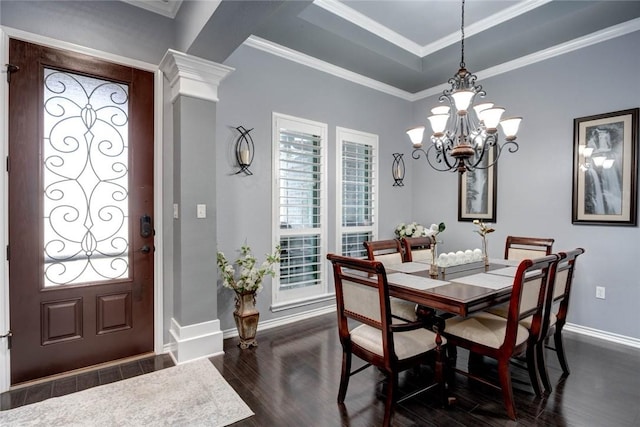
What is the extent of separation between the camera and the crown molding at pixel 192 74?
2.70 m

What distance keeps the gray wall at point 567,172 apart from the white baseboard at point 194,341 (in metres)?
3.37

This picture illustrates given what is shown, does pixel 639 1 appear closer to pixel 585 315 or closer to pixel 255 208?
pixel 585 315

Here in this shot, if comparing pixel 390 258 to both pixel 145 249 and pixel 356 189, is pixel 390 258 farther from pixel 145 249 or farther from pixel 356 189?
pixel 145 249

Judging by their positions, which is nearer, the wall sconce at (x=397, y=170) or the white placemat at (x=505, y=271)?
the white placemat at (x=505, y=271)

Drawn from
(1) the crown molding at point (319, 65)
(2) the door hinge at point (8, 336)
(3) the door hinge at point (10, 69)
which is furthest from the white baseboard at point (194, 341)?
(1) the crown molding at point (319, 65)

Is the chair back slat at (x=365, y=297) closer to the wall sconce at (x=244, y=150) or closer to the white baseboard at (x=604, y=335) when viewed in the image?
the wall sconce at (x=244, y=150)

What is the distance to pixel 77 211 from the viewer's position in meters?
2.59

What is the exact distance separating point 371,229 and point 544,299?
251 cm

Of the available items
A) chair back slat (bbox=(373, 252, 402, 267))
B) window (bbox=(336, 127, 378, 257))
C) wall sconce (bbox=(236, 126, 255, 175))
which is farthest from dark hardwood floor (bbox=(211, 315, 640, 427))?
wall sconce (bbox=(236, 126, 255, 175))

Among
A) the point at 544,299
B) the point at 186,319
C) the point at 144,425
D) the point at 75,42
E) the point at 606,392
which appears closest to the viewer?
the point at 144,425

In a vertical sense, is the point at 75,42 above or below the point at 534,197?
above

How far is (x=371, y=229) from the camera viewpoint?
4520mm

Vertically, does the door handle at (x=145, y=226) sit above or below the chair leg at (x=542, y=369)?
above

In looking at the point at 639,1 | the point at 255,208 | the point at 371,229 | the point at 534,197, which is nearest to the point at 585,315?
the point at 534,197
